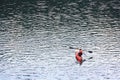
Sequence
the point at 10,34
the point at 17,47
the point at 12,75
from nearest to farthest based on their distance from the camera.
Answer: the point at 12,75 < the point at 17,47 < the point at 10,34

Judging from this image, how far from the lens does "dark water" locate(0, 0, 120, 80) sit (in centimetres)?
4246

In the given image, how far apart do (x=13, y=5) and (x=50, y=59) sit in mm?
41514

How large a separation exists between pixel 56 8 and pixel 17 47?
30141 millimetres

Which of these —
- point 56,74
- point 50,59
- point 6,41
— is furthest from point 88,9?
point 56,74

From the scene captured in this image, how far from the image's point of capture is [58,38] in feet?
188

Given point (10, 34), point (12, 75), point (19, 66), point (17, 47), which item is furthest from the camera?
point (10, 34)

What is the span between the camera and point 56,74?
41.6m

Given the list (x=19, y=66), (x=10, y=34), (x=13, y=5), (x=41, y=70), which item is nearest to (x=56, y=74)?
(x=41, y=70)

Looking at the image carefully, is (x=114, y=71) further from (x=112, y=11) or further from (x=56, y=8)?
(x=56, y=8)

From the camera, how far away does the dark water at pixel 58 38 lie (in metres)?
42.5

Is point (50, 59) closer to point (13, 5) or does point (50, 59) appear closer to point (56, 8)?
point (56, 8)

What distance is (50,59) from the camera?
46.7m

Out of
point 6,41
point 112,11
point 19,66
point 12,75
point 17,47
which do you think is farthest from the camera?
point 112,11

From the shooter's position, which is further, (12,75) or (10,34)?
(10,34)
